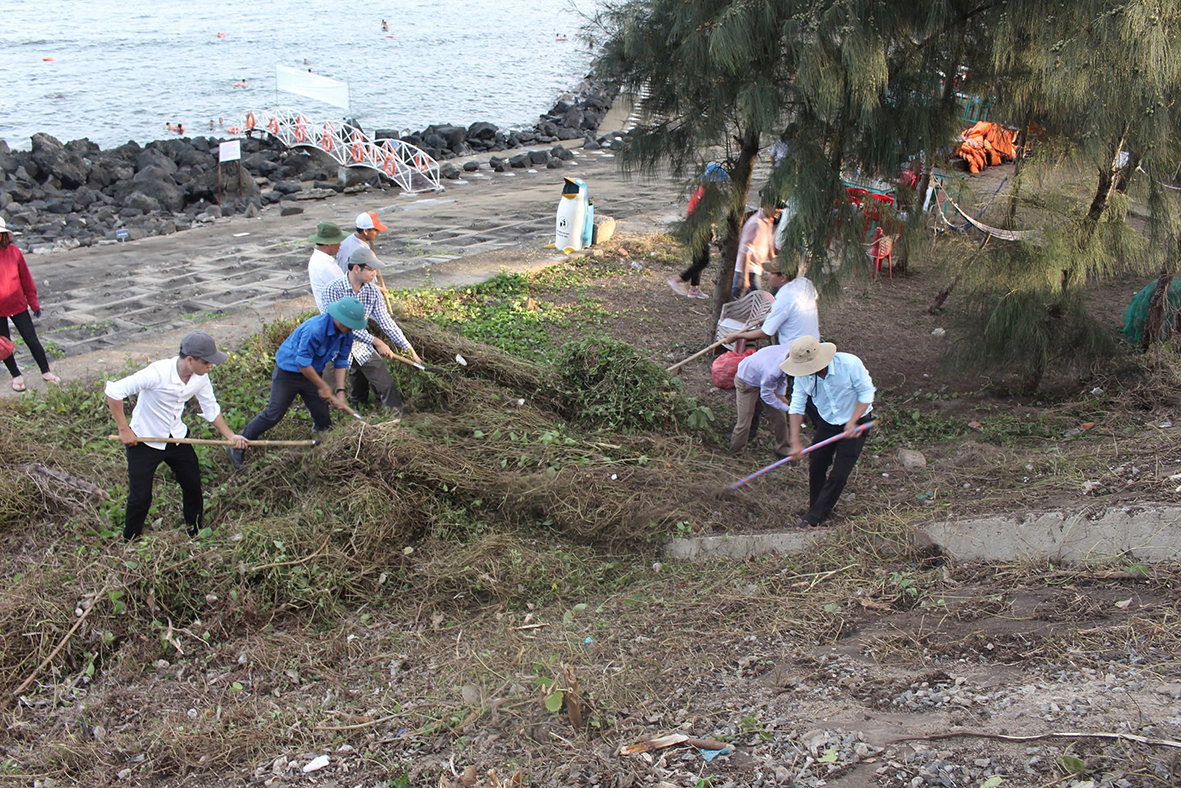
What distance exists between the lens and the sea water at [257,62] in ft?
106

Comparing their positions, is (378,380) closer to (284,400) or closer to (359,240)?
(284,400)

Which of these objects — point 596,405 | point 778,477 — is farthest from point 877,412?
point 596,405

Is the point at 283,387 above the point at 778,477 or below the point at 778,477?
above

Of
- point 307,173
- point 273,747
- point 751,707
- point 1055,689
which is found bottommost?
point 273,747

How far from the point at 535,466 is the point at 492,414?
2.45ft

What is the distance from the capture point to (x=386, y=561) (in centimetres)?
523

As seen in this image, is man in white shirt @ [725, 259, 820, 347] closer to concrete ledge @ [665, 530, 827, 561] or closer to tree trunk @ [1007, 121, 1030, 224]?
concrete ledge @ [665, 530, 827, 561]

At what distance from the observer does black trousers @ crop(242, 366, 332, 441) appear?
611 cm

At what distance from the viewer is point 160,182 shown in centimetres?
1786

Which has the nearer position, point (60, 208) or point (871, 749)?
point (871, 749)

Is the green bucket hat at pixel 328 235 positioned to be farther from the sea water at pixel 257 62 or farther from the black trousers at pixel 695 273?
the sea water at pixel 257 62

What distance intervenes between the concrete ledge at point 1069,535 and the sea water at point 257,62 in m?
26.9

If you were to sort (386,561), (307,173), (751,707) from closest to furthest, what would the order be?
(751,707) → (386,561) → (307,173)

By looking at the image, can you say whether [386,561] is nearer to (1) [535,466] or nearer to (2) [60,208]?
(1) [535,466]
